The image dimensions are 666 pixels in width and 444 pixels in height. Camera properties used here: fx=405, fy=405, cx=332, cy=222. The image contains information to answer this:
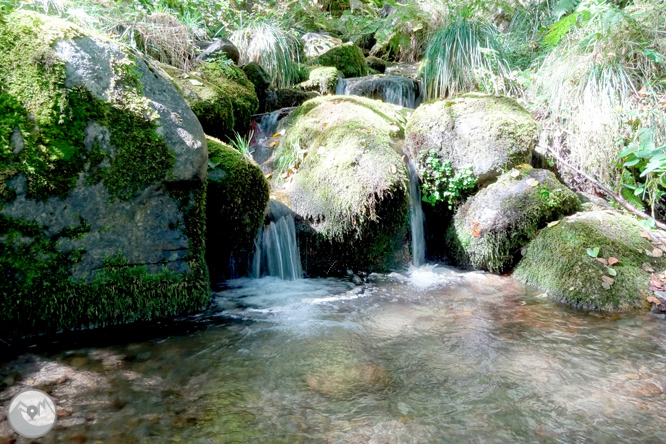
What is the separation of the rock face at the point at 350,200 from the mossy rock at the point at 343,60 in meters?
3.81

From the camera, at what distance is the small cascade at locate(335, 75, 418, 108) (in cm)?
719

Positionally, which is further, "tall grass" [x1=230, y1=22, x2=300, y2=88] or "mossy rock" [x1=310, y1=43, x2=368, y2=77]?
"mossy rock" [x1=310, y1=43, x2=368, y2=77]

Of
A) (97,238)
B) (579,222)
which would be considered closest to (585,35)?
(579,222)

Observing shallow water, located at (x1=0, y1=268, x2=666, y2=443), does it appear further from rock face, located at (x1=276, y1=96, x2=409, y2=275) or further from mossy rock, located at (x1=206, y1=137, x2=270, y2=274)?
rock face, located at (x1=276, y1=96, x2=409, y2=275)

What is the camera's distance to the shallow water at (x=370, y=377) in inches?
77.9

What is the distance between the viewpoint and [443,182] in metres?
4.93

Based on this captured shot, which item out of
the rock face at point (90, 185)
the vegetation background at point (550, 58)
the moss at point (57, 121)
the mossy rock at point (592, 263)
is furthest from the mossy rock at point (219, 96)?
the mossy rock at point (592, 263)

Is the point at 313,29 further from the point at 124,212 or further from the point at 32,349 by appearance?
the point at 32,349

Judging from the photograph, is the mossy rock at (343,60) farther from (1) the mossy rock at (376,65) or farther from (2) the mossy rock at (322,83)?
Result: (1) the mossy rock at (376,65)

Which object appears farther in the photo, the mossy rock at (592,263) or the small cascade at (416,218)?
the small cascade at (416,218)

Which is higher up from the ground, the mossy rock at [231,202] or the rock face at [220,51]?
the rock face at [220,51]

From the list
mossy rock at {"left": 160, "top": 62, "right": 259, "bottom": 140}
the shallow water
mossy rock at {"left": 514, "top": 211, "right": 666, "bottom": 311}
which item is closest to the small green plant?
mossy rock at {"left": 514, "top": 211, "right": 666, "bottom": 311}

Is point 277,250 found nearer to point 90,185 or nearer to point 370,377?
point 90,185

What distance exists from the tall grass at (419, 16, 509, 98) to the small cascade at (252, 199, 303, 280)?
3.92 metres
